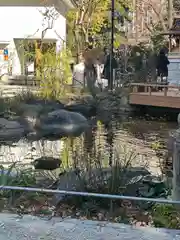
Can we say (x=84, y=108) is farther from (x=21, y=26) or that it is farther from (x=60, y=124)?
(x=21, y=26)

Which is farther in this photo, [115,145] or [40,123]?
[40,123]

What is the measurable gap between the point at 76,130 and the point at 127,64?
1603 centimetres

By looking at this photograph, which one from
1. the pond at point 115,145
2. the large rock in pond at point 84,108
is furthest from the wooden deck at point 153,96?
the large rock in pond at point 84,108

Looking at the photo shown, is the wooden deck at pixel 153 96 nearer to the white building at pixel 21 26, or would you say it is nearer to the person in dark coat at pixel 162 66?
the person in dark coat at pixel 162 66

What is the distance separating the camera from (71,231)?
5.02m

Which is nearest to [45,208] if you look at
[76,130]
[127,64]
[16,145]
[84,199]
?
[84,199]

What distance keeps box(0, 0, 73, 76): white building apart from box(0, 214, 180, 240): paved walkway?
87.3ft

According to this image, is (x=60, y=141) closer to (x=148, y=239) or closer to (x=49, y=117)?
(x=49, y=117)

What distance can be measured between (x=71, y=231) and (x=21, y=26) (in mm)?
27833

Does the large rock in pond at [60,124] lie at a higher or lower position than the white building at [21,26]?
lower

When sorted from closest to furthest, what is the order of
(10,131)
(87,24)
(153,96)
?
(10,131) → (153,96) → (87,24)

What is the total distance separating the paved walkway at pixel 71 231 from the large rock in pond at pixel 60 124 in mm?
9833

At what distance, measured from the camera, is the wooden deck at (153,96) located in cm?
1841

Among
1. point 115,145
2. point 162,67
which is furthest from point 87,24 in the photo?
point 115,145
